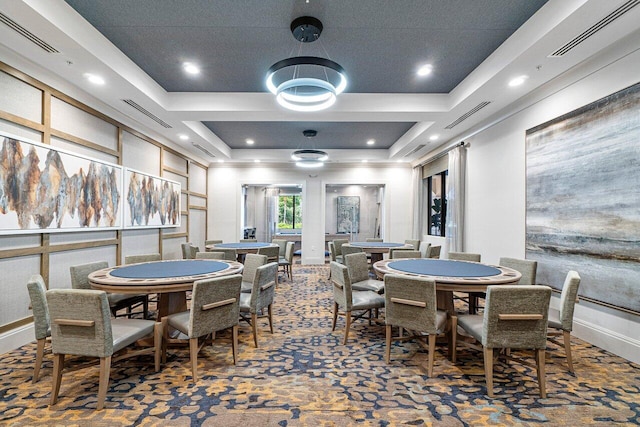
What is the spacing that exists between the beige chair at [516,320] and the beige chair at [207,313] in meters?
2.03

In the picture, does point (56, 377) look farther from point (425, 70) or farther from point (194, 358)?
point (425, 70)

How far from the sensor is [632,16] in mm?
2525

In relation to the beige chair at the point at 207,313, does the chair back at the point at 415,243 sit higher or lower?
higher

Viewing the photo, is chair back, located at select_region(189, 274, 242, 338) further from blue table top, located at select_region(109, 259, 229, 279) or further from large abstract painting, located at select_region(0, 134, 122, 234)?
large abstract painting, located at select_region(0, 134, 122, 234)

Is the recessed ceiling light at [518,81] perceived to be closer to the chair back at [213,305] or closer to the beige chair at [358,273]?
the beige chair at [358,273]

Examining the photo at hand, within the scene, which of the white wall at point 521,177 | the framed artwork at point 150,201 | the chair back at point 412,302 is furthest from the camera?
the framed artwork at point 150,201

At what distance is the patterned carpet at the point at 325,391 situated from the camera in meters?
2.04

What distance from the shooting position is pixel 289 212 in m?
12.8

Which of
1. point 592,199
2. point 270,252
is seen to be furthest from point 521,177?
point 270,252

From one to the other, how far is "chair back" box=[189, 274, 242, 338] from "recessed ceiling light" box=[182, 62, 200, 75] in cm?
288

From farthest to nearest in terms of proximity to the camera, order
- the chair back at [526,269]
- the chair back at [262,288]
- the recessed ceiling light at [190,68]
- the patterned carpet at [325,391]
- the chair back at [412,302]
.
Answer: the recessed ceiling light at [190,68] → the chair back at [526,269] → the chair back at [262,288] → the chair back at [412,302] → the patterned carpet at [325,391]

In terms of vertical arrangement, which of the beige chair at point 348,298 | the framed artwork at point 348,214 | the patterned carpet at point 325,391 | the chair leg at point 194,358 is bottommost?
the patterned carpet at point 325,391

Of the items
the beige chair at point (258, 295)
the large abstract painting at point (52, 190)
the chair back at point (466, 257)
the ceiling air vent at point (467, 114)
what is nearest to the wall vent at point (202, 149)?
the large abstract painting at point (52, 190)

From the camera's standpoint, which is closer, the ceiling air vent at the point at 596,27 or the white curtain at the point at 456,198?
the ceiling air vent at the point at 596,27
